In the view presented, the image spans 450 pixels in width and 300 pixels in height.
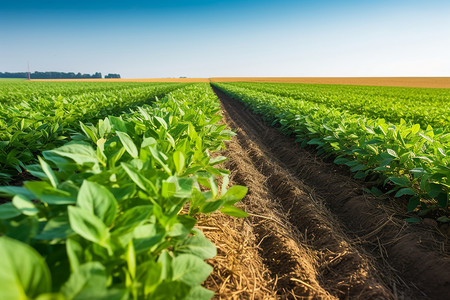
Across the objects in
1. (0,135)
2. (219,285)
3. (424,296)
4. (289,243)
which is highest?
(0,135)

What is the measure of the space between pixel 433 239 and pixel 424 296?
64 cm

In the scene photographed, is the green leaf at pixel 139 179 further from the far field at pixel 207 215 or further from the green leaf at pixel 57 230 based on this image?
the green leaf at pixel 57 230

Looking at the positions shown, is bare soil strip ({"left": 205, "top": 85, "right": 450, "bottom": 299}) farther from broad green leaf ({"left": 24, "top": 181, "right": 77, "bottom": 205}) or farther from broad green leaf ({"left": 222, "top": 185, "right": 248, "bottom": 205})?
broad green leaf ({"left": 24, "top": 181, "right": 77, "bottom": 205})

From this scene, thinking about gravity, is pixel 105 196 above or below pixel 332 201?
above

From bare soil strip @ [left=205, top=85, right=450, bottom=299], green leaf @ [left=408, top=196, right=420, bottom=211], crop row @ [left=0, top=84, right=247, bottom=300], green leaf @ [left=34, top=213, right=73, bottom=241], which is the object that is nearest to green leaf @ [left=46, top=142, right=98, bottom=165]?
crop row @ [left=0, top=84, right=247, bottom=300]

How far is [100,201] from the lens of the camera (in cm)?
87

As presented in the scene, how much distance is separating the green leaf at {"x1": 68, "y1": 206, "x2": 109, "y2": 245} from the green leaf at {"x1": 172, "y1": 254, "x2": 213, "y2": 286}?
255 mm

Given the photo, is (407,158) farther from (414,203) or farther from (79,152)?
(79,152)

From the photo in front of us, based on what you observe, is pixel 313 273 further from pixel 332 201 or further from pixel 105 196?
pixel 105 196

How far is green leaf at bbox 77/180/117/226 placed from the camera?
2.83 feet

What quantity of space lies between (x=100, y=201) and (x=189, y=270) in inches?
15.5

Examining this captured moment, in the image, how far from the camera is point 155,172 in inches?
47.5

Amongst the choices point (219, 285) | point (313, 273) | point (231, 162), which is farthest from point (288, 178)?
point (219, 285)

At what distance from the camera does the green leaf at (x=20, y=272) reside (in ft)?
1.73
